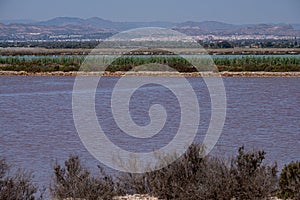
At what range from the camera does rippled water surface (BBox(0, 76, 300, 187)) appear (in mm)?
11234

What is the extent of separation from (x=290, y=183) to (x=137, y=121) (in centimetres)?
865

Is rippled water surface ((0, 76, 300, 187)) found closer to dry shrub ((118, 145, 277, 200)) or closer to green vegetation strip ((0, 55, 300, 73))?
dry shrub ((118, 145, 277, 200))

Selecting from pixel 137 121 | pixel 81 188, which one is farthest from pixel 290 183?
pixel 137 121

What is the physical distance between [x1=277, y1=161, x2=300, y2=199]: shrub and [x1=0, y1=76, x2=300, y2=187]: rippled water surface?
1410 millimetres

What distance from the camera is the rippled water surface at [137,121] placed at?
11234mm

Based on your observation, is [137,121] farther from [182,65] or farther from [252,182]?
[182,65]

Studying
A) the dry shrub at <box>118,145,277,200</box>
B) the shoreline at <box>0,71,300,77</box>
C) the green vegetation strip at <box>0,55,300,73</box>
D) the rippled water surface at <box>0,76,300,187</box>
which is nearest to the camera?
the dry shrub at <box>118,145,277,200</box>

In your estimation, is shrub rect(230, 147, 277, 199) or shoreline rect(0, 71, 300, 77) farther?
shoreline rect(0, 71, 300, 77)

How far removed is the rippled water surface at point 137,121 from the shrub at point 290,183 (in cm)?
141

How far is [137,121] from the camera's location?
15570mm

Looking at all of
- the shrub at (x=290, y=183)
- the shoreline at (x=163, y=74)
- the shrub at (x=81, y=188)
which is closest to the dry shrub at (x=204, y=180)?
the shrub at (x=290, y=183)

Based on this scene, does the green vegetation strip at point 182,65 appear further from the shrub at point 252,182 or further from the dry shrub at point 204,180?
the shrub at point 252,182

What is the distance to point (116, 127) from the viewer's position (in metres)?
14.6

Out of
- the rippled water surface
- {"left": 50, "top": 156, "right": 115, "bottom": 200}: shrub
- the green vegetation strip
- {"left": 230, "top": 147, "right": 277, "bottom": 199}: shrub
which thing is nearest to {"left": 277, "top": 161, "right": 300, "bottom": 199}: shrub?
{"left": 230, "top": 147, "right": 277, "bottom": 199}: shrub
